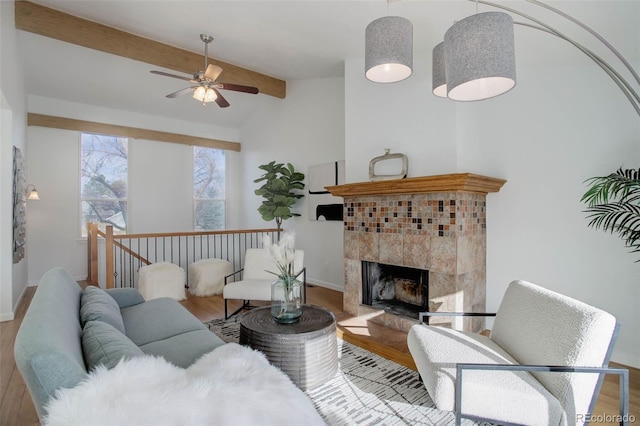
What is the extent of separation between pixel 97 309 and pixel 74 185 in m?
4.99

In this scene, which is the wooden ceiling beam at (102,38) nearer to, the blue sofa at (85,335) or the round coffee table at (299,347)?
the blue sofa at (85,335)

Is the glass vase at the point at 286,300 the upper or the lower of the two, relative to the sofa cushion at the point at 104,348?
lower

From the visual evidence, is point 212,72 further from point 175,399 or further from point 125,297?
point 175,399

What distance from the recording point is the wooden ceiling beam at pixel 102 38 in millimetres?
3424

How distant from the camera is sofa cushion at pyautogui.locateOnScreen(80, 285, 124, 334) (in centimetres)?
182

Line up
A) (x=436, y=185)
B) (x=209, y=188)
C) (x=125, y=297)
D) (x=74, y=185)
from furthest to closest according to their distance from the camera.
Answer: (x=209, y=188), (x=74, y=185), (x=436, y=185), (x=125, y=297)

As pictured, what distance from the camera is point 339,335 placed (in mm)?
3291

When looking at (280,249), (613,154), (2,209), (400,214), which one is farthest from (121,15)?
(613,154)

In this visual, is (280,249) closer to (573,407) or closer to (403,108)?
(573,407)

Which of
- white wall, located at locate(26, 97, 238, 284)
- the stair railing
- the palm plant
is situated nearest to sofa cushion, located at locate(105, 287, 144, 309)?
the stair railing

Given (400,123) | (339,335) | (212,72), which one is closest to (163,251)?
(212,72)

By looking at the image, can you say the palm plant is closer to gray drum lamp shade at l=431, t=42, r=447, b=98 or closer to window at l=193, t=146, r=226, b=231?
gray drum lamp shade at l=431, t=42, r=447, b=98

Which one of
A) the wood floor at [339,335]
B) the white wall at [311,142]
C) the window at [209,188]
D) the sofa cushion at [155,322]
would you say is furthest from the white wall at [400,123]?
the window at [209,188]

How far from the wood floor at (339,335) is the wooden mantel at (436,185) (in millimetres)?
1425
